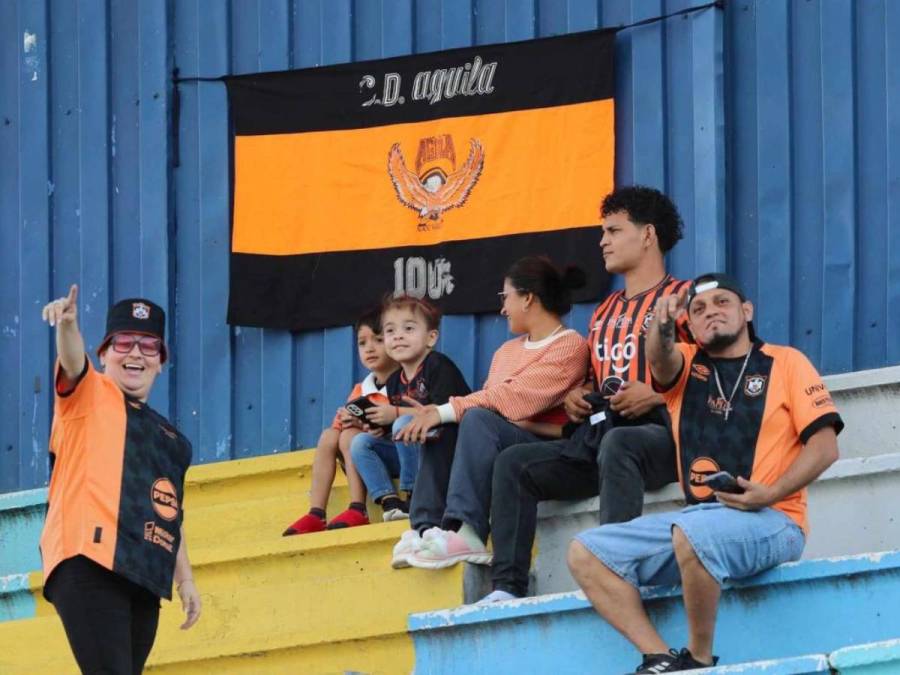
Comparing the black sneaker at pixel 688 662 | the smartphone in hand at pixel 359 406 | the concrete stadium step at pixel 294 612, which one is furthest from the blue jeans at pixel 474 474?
the black sneaker at pixel 688 662

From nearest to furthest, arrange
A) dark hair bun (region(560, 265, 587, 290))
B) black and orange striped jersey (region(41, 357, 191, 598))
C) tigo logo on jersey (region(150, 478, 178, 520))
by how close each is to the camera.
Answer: black and orange striped jersey (region(41, 357, 191, 598))
tigo logo on jersey (region(150, 478, 178, 520))
dark hair bun (region(560, 265, 587, 290))

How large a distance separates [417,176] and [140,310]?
287 cm

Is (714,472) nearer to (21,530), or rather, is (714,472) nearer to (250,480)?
(250,480)

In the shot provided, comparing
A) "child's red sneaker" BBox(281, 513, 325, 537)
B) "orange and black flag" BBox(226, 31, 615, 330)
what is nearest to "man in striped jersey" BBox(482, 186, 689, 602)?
"orange and black flag" BBox(226, 31, 615, 330)

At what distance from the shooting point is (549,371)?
22.9ft

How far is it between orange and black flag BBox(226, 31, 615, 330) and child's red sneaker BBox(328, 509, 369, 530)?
1168 millimetres

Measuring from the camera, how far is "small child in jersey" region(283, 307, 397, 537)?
743 centimetres

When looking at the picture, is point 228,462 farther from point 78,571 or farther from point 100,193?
point 78,571

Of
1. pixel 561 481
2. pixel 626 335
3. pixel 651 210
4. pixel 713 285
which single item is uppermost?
pixel 651 210

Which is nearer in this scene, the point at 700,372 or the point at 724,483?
the point at 724,483

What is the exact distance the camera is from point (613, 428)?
6.44 metres

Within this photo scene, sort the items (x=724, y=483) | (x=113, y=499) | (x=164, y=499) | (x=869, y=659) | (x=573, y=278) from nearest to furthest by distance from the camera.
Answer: (x=869, y=659)
(x=113, y=499)
(x=164, y=499)
(x=724, y=483)
(x=573, y=278)

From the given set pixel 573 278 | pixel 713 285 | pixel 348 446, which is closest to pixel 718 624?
pixel 713 285

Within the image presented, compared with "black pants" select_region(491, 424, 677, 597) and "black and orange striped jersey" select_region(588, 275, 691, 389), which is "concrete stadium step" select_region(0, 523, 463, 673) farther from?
"black and orange striped jersey" select_region(588, 275, 691, 389)
